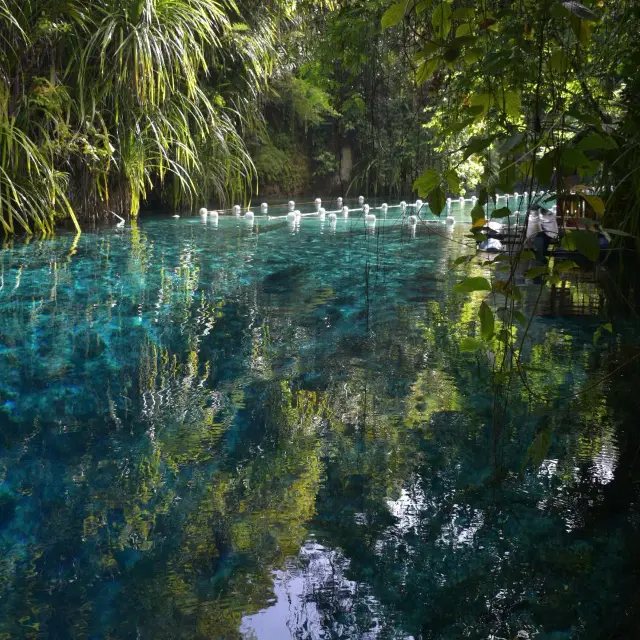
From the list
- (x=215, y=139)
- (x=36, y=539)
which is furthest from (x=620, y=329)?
(x=215, y=139)

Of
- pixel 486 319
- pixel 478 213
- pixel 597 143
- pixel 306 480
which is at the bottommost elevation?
pixel 306 480

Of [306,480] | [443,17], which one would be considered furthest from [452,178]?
[306,480]

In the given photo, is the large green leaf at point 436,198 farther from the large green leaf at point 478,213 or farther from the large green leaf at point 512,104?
the large green leaf at point 512,104

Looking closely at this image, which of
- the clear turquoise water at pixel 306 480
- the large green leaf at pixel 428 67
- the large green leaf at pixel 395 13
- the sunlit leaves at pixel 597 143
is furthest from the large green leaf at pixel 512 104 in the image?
the clear turquoise water at pixel 306 480

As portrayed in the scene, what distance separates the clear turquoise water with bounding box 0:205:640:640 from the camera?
5.53ft

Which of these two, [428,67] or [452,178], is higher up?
[428,67]

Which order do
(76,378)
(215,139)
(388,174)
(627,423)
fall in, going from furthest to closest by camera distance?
(388,174) < (215,139) < (76,378) < (627,423)

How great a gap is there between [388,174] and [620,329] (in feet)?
34.3

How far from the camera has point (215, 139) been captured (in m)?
10.3

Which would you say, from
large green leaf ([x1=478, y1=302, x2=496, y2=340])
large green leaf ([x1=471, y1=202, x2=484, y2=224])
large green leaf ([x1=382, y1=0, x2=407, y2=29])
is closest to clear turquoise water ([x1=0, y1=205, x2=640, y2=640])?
→ large green leaf ([x1=478, y1=302, x2=496, y2=340])

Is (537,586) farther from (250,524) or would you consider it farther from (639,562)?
(250,524)

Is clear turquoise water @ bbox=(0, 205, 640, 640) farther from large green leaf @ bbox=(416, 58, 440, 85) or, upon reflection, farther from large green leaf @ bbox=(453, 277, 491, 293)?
large green leaf @ bbox=(416, 58, 440, 85)

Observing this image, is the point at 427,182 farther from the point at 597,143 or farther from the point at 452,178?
the point at 597,143

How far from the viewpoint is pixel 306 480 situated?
7.60ft
